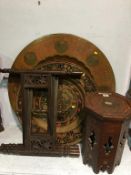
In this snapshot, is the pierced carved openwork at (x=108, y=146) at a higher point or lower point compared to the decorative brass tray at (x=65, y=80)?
lower

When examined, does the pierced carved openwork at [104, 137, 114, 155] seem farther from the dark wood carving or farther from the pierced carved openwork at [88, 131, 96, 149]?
the dark wood carving

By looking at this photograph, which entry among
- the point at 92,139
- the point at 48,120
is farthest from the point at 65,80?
the point at 92,139

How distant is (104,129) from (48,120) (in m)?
0.29

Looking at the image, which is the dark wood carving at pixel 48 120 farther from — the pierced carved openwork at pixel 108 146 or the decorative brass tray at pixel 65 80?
the pierced carved openwork at pixel 108 146

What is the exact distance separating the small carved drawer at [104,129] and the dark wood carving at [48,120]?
0.41ft

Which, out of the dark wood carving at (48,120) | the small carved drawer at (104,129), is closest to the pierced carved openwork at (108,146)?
the small carved drawer at (104,129)

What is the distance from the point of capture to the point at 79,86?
1130mm

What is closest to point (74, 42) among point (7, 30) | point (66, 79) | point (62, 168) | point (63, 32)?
point (63, 32)

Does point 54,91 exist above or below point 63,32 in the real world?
below

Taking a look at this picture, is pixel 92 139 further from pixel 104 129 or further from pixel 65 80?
pixel 65 80

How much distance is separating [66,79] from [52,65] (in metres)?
0.10

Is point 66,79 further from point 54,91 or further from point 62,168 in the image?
point 62,168

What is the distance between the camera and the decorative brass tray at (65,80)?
3.61ft

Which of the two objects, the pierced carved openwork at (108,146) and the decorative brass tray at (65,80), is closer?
the pierced carved openwork at (108,146)
